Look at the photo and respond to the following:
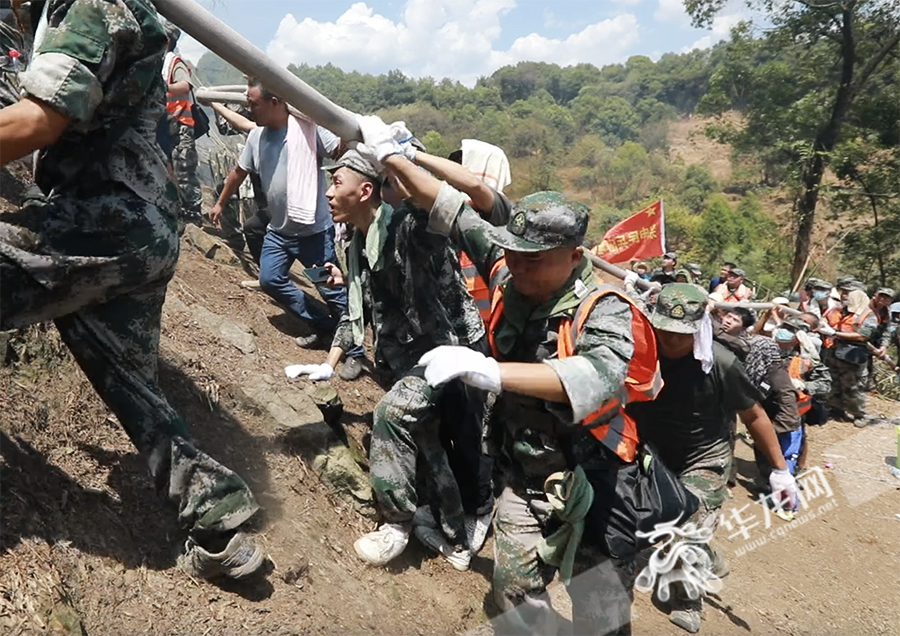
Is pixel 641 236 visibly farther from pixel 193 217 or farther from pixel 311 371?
pixel 311 371

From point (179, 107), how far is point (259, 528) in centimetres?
473

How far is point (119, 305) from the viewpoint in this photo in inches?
90.3

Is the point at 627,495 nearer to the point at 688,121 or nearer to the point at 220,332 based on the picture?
the point at 220,332

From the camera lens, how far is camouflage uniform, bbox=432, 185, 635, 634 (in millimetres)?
2740

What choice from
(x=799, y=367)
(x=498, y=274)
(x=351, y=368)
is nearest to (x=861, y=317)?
(x=799, y=367)

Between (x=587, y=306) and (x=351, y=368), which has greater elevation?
(x=587, y=306)

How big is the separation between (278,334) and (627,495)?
3.43m

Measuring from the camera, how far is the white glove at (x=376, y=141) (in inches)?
124

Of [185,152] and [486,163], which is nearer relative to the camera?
[486,163]

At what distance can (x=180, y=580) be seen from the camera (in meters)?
2.48

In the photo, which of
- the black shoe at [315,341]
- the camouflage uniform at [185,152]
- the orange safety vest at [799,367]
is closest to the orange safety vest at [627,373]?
the black shoe at [315,341]

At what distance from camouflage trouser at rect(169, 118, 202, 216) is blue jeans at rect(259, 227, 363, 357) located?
1.81 m

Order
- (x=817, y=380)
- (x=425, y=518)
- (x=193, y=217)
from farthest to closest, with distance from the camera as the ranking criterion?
1. (x=817, y=380)
2. (x=193, y=217)
3. (x=425, y=518)

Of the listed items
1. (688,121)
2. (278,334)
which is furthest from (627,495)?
(688,121)
